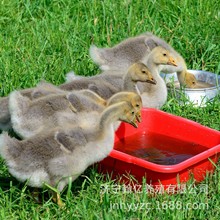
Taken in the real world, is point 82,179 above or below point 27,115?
below

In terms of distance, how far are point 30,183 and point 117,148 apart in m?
0.93

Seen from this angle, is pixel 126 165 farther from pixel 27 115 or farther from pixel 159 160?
pixel 27 115

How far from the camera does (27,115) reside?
15.9ft

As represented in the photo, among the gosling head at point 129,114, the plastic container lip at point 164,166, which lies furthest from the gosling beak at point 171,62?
the plastic container lip at point 164,166

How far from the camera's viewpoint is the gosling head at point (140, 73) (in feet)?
17.7

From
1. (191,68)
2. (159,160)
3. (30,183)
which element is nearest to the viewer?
(30,183)

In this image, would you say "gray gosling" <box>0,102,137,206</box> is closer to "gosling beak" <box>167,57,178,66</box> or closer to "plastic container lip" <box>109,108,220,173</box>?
"plastic container lip" <box>109,108,220,173</box>

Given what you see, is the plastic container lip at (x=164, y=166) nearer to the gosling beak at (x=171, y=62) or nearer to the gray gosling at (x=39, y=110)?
the gray gosling at (x=39, y=110)

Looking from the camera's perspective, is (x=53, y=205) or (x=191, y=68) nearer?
(x=53, y=205)

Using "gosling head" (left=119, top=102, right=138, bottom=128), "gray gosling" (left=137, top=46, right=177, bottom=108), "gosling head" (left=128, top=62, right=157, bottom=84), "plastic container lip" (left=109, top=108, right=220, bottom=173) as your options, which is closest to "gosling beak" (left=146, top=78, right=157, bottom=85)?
"gosling head" (left=128, top=62, right=157, bottom=84)

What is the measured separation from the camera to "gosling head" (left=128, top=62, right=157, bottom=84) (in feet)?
17.7

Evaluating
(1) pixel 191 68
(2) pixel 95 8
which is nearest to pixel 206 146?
(1) pixel 191 68

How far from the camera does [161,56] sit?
19.2ft

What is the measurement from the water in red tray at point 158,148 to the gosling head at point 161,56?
2.41 ft
